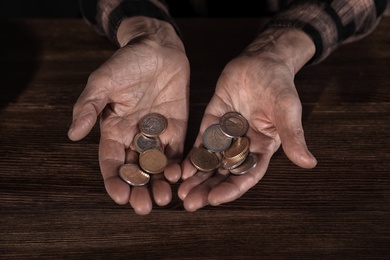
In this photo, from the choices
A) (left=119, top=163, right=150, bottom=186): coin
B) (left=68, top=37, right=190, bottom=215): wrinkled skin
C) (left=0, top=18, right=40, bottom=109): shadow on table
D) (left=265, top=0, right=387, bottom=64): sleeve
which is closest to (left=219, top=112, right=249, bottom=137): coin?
(left=68, top=37, right=190, bottom=215): wrinkled skin

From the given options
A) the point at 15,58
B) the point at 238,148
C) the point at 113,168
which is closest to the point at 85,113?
the point at 113,168

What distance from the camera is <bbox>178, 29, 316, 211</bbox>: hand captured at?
1.22 m

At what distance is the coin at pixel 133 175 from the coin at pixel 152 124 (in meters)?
0.10

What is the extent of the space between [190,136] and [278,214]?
32cm

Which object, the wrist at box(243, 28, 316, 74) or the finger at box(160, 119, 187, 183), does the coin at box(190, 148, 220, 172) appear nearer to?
the finger at box(160, 119, 187, 183)

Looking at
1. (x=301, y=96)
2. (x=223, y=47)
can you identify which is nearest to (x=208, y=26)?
(x=223, y=47)

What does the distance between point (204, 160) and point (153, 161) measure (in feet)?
0.38

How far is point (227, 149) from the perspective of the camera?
1362mm

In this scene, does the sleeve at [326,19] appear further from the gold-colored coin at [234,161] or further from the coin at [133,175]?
the coin at [133,175]

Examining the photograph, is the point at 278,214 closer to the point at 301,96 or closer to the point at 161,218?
the point at 161,218

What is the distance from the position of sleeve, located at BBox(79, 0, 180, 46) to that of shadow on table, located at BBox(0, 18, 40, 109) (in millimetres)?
237

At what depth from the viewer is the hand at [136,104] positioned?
1.23 metres

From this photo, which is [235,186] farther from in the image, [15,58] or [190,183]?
[15,58]

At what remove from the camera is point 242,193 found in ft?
4.12
